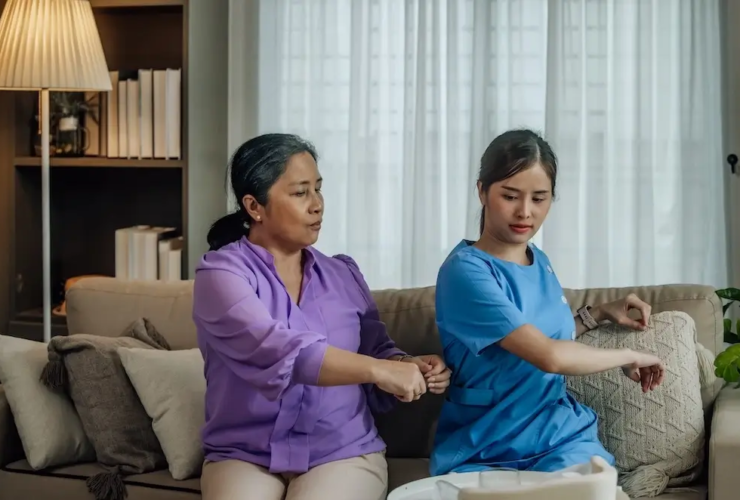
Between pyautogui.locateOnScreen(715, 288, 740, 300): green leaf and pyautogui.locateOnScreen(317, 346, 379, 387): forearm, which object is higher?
pyautogui.locateOnScreen(715, 288, 740, 300): green leaf

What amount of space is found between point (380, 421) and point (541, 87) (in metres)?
1.34

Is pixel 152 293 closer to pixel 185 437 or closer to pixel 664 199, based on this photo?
pixel 185 437

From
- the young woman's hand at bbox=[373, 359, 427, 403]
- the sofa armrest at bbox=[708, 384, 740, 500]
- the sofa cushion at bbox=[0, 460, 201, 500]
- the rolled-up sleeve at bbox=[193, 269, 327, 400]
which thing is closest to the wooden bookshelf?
the sofa cushion at bbox=[0, 460, 201, 500]

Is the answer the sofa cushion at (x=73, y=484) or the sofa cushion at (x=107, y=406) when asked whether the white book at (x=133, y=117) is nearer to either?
the sofa cushion at (x=107, y=406)

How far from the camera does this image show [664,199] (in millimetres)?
3324

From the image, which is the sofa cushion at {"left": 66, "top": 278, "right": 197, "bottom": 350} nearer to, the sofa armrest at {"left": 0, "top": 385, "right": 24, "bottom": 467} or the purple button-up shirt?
the sofa armrest at {"left": 0, "top": 385, "right": 24, "bottom": 467}

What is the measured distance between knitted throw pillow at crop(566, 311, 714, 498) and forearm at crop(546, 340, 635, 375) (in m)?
0.26

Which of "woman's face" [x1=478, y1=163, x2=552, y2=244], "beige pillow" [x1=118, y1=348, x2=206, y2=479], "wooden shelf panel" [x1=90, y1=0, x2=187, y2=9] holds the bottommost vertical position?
"beige pillow" [x1=118, y1=348, x2=206, y2=479]

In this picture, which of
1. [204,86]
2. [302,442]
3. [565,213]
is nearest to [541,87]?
[565,213]

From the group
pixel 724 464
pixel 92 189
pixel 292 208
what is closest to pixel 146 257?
pixel 92 189

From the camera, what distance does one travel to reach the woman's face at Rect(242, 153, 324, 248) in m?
2.27

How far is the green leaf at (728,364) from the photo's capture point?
2.35m

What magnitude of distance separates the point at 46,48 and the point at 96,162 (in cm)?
51

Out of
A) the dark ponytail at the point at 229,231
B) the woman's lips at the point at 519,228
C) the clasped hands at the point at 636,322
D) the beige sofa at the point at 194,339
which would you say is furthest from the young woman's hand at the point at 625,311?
the dark ponytail at the point at 229,231
